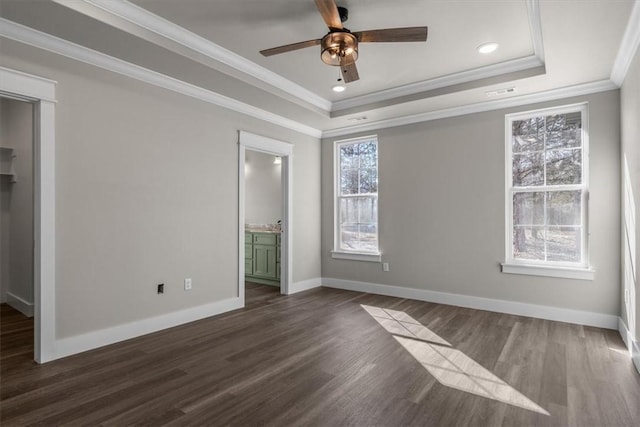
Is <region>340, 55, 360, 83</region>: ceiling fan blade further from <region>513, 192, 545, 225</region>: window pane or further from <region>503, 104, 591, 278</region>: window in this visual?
<region>513, 192, 545, 225</region>: window pane

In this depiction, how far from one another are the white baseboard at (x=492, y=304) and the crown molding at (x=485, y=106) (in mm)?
2388

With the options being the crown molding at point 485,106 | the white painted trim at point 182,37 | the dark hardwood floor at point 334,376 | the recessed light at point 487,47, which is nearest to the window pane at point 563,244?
the dark hardwood floor at point 334,376

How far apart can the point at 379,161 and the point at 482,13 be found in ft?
8.79

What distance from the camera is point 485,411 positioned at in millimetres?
2135

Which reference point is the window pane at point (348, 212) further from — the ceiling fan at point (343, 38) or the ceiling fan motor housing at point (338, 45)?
the ceiling fan motor housing at point (338, 45)

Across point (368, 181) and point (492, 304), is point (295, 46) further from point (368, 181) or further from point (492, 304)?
point (492, 304)

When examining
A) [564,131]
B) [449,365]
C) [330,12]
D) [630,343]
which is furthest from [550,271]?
[330,12]

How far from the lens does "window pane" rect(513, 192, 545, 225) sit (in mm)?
4098

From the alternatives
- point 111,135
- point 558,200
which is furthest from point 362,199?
point 111,135

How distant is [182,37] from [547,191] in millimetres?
4176

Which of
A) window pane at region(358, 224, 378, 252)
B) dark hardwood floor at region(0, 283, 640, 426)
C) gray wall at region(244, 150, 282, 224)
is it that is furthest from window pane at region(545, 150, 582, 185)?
gray wall at region(244, 150, 282, 224)

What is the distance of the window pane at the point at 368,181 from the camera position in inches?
214

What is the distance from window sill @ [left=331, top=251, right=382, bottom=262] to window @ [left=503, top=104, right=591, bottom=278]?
1.75 meters

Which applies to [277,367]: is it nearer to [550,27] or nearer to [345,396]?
[345,396]
